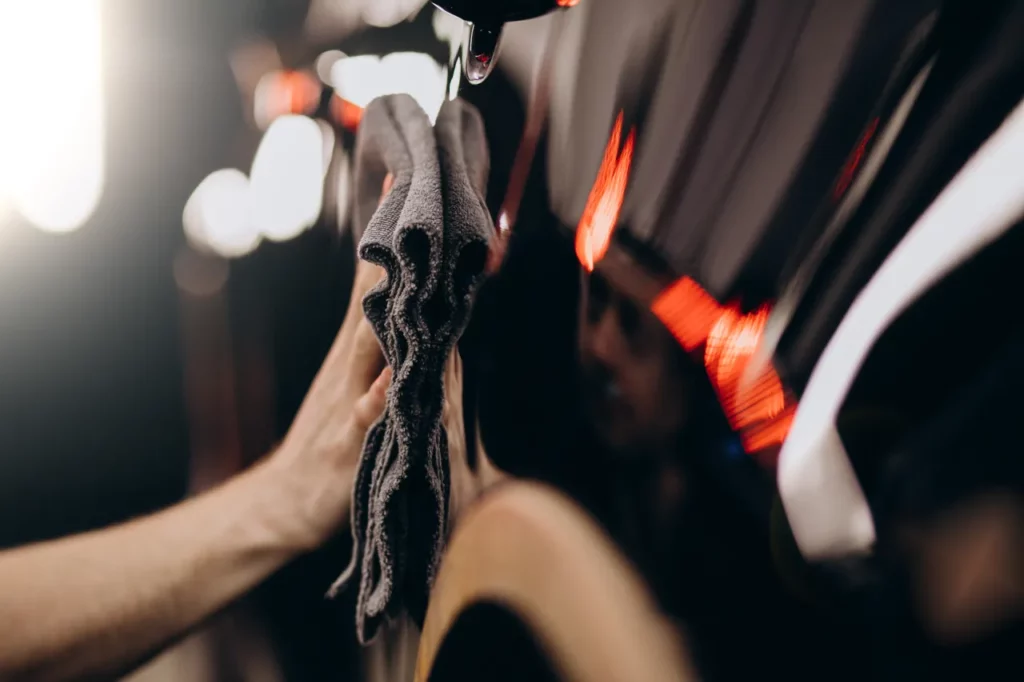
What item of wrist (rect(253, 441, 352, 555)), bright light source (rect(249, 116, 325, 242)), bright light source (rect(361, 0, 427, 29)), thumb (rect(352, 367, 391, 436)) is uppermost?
bright light source (rect(361, 0, 427, 29))

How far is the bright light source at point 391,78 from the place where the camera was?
0.74m

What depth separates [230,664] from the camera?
0.87 metres

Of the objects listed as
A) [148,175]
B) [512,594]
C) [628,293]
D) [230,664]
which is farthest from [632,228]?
[230,664]

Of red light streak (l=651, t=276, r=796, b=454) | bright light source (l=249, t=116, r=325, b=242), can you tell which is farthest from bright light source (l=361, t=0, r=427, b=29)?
red light streak (l=651, t=276, r=796, b=454)

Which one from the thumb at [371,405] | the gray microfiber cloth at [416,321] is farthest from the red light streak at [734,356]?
the thumb at [371,405]

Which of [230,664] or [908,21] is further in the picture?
[230,664]

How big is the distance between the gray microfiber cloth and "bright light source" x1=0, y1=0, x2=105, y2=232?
441mm

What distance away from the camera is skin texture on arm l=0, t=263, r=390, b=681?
809mm

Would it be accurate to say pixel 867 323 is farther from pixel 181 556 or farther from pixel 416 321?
pixel 181 556

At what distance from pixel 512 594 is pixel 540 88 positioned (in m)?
0.49

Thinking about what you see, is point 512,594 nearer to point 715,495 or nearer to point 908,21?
point 715,495

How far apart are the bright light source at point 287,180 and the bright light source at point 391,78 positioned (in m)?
0.08

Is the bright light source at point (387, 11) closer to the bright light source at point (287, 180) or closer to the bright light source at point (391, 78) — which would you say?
the bright light source at point (391, 78)

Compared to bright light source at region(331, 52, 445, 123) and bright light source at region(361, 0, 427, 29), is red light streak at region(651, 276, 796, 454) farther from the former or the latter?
bright light source at region(361, 0, 427, 29)
